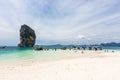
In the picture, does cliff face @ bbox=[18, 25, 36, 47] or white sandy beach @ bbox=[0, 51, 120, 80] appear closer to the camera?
white sandy beach @ bbox=[0, 51, 120, 80]

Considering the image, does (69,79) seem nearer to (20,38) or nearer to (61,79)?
(61,79)

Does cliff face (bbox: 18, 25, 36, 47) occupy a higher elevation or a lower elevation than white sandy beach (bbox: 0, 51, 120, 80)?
higher

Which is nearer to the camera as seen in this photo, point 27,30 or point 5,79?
point 5,79

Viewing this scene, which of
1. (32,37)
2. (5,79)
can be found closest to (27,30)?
(32,37)

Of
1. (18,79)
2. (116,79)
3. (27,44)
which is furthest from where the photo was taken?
(27,44)

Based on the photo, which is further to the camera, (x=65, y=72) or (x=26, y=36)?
(x=26, y=36)

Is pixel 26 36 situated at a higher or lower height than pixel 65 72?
higher

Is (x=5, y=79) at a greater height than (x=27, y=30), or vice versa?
(x=27, y=30)

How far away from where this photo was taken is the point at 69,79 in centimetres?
941

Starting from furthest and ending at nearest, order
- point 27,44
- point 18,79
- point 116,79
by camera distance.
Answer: point 27,44 → point 18,79 → point 116,79

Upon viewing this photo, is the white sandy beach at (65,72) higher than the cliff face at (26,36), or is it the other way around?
the cliff face at (26,36)

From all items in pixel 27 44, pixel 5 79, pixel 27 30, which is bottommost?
pixel 5 79

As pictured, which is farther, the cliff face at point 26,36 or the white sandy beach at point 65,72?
the cliff face at point 26,36

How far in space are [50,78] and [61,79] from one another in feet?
2.46
